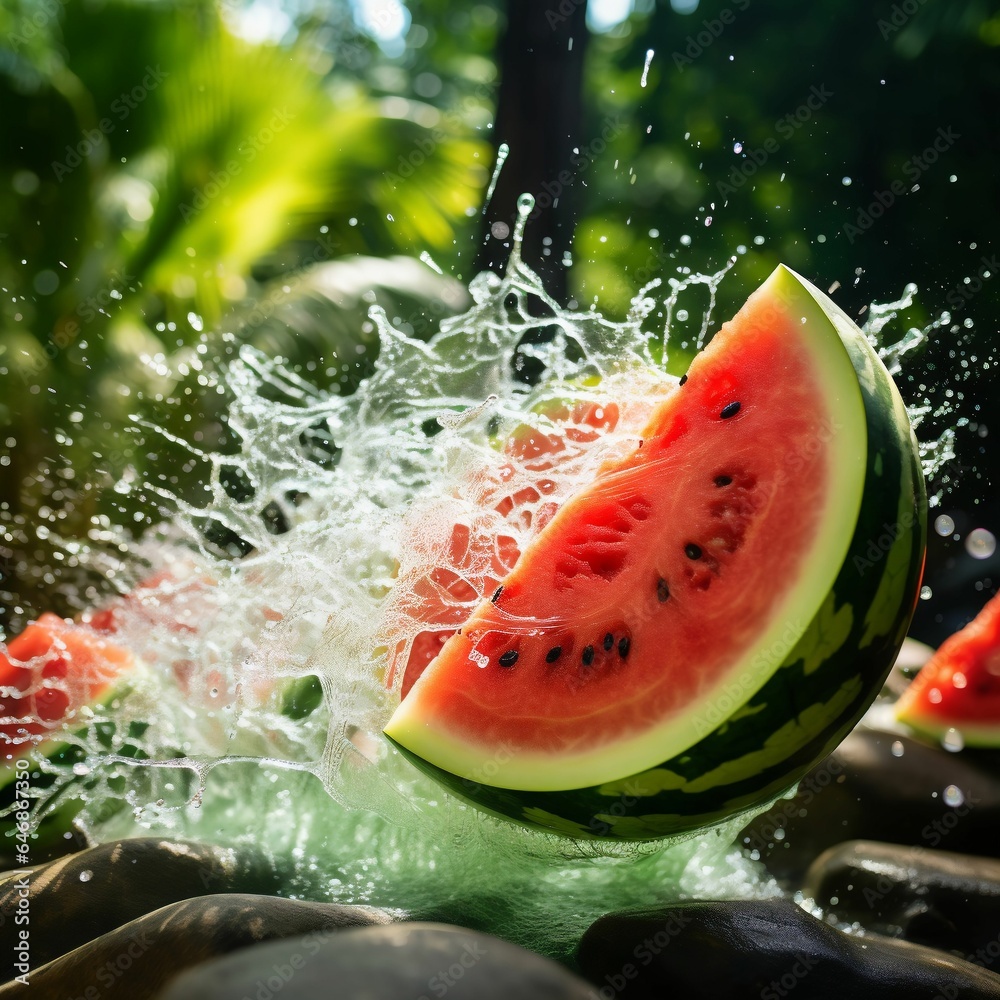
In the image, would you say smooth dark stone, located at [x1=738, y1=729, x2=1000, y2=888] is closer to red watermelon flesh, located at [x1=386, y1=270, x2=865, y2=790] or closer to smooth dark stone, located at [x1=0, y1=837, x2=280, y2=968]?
red watermelon flesh, located at [x1=386, y1=270, x2=865, y2=790]

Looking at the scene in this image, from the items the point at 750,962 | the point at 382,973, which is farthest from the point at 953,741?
the point at 382,973

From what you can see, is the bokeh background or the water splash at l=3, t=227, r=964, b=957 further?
the bokeh background

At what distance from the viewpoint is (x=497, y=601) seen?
1.76 m

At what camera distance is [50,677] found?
2.37 m

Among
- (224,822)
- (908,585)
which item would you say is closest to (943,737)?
(908,585)

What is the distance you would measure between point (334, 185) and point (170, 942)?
845cm

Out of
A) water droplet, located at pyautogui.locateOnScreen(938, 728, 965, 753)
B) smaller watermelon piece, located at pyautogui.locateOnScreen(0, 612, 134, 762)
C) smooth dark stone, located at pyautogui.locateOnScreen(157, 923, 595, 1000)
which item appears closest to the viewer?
smooth dark stone, located at pyautogui.locateOnScreen(157, 923, 595, 1000)

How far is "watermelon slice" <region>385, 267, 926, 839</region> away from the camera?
56.3 inches

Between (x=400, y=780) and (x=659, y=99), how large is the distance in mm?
9628

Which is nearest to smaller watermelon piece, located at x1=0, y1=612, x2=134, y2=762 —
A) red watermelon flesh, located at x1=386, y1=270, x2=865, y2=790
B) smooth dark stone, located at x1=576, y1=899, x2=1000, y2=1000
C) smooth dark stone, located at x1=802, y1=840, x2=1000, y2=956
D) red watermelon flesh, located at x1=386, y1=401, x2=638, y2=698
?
red watermelon flesh, located at x1=386, y1=401, x2=638, y2=698

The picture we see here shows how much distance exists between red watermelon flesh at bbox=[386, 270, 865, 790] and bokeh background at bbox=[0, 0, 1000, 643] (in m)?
2.20

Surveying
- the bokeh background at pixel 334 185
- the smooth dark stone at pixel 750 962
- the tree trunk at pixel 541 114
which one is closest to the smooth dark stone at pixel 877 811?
the smooth dark stone at pixel 750 962

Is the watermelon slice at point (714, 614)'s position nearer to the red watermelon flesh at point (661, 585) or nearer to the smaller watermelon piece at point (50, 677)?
the red watermelon flesh at point (661, 585)

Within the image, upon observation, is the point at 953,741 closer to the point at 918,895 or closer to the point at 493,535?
the point at 918,895
